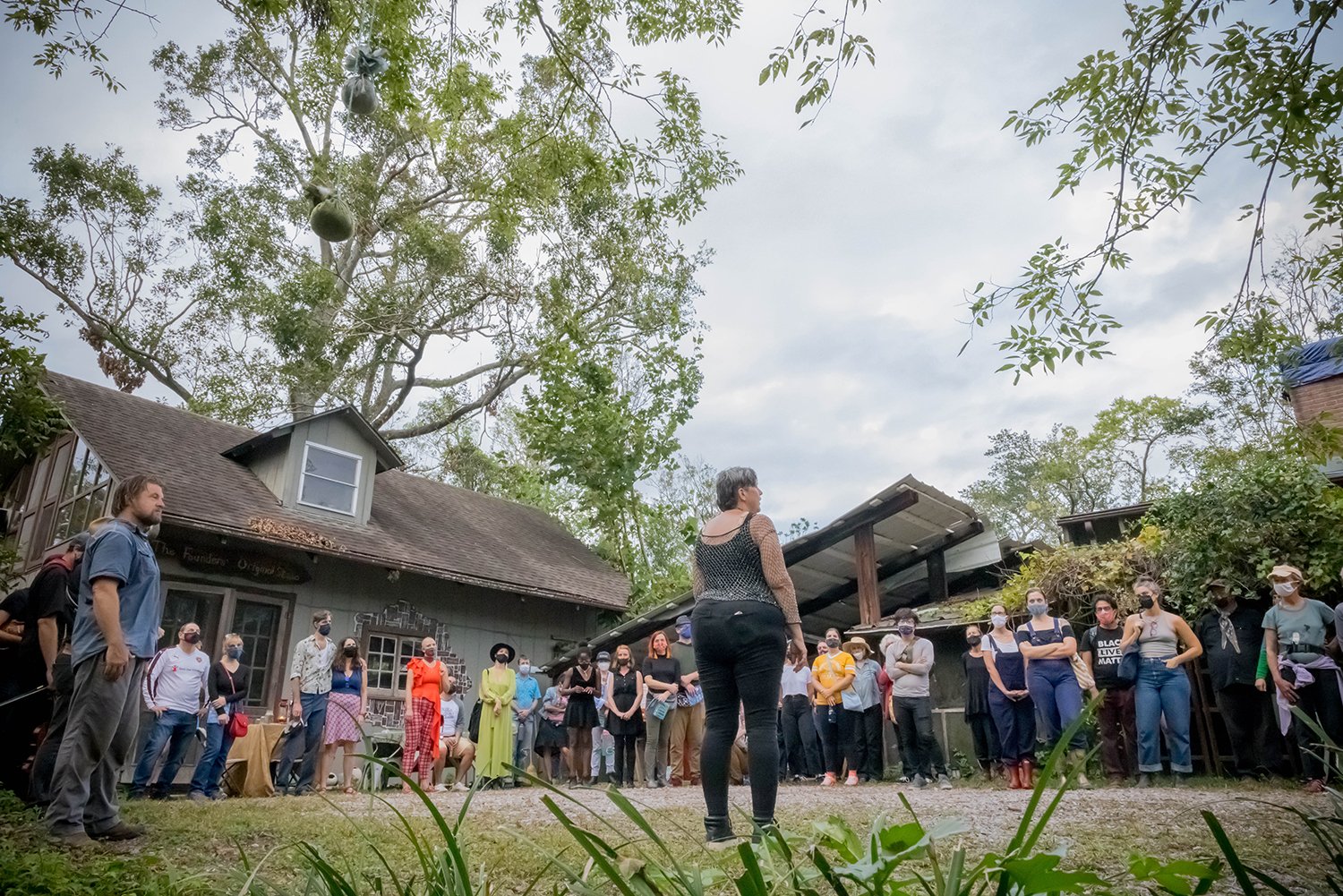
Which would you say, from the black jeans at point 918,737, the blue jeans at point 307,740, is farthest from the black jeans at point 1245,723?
the blue jeans at point 307,740

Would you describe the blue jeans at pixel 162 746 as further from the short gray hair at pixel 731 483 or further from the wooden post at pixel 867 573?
the wooden post at pixel 867 573

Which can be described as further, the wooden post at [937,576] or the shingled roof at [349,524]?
the wooden post at [937,576]

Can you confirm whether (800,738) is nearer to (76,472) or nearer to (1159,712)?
(1159,712)

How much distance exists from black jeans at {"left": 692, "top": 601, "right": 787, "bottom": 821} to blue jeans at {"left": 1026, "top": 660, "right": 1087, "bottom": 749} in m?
5.86

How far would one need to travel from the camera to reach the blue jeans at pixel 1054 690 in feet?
29.0

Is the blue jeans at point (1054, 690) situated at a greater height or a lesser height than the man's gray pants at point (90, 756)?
greater

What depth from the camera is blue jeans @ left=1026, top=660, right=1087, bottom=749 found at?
348 inches

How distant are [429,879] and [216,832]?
13.4 feet

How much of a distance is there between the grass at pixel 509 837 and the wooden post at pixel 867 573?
6.49 m

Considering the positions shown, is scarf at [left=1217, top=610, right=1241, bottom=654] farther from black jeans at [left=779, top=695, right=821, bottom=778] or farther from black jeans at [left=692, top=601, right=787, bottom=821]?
black jeans at [left=692, top=601, right=787, bottom=821]

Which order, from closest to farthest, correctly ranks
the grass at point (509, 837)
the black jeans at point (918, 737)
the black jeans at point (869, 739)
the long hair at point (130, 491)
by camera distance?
the grass at point (509, 837)
the long hair at point (130, 491)
the black jeans at point (918, 737)
the black jeans at point (869, 739)

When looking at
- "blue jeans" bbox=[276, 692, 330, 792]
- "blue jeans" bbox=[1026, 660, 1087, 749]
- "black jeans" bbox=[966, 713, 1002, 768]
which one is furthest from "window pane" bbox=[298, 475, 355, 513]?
"blue jeans" bbox=[1026, 660, 1087, 749]

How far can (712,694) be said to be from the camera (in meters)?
4.29

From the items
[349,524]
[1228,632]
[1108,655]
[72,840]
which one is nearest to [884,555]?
[1108,655]
